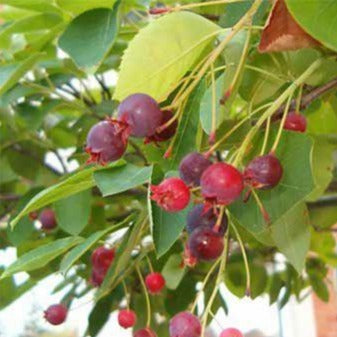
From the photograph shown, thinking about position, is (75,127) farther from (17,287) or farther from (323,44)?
(323,44)

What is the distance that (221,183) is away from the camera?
1.17 ft

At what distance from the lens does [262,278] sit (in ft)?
3.09

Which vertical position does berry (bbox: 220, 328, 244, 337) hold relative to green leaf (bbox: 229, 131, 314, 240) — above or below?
below

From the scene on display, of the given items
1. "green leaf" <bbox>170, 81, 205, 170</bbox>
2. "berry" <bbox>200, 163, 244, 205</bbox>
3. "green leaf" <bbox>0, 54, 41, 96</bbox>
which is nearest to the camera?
"berry" <bbox>200, 163, 244, 205</bbox>

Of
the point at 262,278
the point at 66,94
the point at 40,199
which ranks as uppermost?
the point at 40,199

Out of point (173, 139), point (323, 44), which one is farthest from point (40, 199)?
point (323, 44)

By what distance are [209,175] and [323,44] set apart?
12 cm

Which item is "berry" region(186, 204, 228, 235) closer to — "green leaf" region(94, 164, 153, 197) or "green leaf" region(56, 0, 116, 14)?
"green leaf" region(94, 164, 153, 197)

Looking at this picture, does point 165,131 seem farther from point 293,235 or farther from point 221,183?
point 293,235

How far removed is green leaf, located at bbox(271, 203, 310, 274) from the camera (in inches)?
21.6

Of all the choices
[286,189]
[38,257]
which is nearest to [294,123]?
[286,189]

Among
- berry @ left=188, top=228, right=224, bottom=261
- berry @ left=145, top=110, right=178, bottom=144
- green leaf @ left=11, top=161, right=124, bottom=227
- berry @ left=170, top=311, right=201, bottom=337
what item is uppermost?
berry @ left=145, top=110, right=178, bottom=144

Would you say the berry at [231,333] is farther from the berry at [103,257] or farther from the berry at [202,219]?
the berry at [103,257]

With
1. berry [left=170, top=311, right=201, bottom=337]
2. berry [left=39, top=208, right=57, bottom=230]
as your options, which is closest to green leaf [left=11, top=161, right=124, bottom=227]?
berry [left=170, top=311, right=201, bottom=337]
